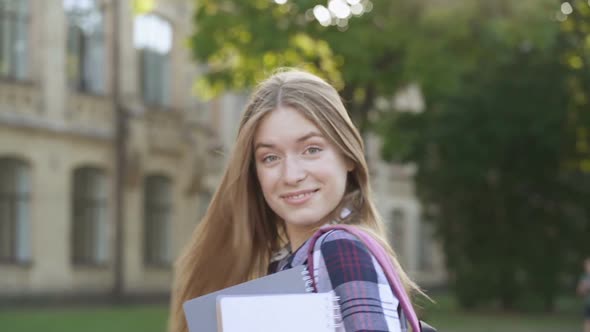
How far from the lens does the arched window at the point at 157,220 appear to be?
31.6 m

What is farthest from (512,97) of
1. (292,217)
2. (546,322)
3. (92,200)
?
(292,217)

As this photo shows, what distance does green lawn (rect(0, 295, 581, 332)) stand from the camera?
20047 millimetres

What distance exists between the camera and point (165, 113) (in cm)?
3192

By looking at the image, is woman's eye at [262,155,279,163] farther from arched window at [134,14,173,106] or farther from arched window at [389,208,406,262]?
arched window at [389,208,406,262]

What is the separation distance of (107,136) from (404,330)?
27623mm

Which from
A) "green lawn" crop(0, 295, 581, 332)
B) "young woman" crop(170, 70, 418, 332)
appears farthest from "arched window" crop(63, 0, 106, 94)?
"young woman" crop(170, 70, 418, 332)

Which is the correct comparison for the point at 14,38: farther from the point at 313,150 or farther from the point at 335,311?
the point at 335,311

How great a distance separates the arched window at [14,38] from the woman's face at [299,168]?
80.1 feet

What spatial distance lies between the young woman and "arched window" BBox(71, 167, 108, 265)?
26.2 m

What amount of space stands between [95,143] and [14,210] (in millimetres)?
3358

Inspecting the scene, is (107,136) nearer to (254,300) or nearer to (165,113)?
(165,113)

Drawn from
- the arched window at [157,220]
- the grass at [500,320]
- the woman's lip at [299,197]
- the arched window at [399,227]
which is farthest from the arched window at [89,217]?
the woman's lip at [299,197]

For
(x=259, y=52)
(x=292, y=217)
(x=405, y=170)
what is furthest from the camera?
(x=405, y=170)

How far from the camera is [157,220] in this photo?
1256 inches
